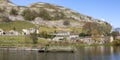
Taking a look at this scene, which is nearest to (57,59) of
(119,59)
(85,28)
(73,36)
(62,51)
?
(119,59)

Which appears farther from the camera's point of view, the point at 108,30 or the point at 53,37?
the point at 108,30

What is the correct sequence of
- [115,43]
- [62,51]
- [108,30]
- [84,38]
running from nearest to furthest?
[62,51], [115,43], [84,38], [108,30]

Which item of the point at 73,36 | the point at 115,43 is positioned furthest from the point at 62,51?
the point at 73,36

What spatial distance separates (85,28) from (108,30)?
48.2ft

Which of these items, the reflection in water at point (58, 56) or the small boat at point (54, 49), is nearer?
the reflection in water at point (58, 56)

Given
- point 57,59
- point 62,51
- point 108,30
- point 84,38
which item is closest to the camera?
point 57,59

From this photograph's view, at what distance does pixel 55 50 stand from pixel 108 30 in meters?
109

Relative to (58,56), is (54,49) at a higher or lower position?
lower

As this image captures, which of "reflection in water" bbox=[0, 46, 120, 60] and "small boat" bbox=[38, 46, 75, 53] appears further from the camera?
"small boat" bbox=[38, 46, 75, 53]

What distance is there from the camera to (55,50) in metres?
93.5

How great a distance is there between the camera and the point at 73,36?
168375mm

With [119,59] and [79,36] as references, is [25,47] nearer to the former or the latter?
[119,59]

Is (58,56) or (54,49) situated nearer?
(58,56)

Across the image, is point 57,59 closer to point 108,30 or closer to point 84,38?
point 84,38
